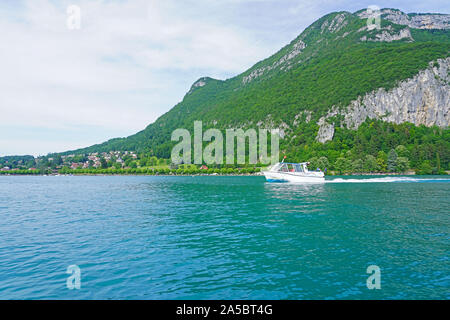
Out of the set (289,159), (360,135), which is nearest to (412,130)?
(360,135)

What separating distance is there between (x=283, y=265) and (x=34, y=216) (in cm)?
2839

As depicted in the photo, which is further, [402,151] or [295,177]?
[402,151]

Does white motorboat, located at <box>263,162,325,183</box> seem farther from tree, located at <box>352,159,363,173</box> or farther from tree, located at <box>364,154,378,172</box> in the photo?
tree, located at <box>364,154,378,172</box>

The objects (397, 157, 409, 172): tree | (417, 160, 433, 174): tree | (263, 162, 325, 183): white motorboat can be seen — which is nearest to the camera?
(263, 162, 325, 183): white motorboat

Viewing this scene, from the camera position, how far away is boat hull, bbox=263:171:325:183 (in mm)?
88450

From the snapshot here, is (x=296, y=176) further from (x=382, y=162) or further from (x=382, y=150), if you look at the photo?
(x=382, y=150)

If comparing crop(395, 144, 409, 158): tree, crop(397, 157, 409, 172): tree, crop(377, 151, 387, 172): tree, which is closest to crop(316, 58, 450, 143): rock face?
crop(395, 144, 409, 158): tree

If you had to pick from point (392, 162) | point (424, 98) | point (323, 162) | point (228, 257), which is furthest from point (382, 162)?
point (228, 257)

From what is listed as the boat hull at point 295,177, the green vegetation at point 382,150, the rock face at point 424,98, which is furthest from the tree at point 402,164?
the boat hull at point 295,177

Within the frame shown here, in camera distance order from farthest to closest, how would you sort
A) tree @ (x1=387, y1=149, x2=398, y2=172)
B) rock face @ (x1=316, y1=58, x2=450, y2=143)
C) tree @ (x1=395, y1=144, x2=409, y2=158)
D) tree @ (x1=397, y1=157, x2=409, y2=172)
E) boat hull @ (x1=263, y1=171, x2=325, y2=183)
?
rock face @ (x1=316, y1=58, x2=450, y2=143), tree @ (x1=395, y1=144, x2=409, y2=158), tree @ (x1=387, y1=149, x2=398, y2=172), tree @ (x1=397, y1=157, x2=409, y2=172), boat hull @ (x1=263, y1=171, x2=325, y2=183)

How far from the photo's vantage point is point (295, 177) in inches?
3533
